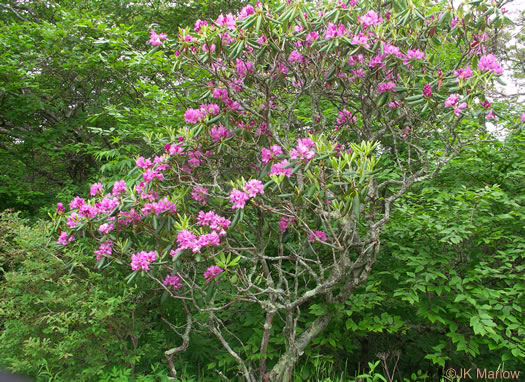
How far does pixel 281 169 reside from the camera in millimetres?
2596

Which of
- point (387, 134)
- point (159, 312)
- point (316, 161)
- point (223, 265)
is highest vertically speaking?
point (316, 161)

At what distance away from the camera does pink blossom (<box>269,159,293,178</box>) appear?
247 centimetres

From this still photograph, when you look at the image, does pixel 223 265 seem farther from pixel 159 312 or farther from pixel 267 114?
pixel 159 312

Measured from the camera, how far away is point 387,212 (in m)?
2.92

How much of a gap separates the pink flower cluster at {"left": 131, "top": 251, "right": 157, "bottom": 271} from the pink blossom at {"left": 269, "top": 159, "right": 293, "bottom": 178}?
3.33ft

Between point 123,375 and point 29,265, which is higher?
point 29,265

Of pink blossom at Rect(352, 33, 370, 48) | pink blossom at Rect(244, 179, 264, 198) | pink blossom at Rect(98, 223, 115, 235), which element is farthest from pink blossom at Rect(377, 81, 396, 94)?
pink blossom at Rect(98, 223, 115, 235)

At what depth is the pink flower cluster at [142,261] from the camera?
2.62m

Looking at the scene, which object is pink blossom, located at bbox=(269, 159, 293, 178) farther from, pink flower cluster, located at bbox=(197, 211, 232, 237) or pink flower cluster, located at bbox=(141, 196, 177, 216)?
pink flower cluster, located at bbox=(141, 196, 177, 216)

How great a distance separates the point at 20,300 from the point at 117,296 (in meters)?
0.77

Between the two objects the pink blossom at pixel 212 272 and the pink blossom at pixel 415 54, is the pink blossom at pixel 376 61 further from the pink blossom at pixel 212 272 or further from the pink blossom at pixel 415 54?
the pink blossom at pixel 212 272

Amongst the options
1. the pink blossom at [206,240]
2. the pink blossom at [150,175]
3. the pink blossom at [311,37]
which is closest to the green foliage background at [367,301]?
the pink blossom at [150,175]

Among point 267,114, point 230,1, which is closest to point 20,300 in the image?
point 267,114

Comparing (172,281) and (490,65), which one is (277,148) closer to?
(172,281)
